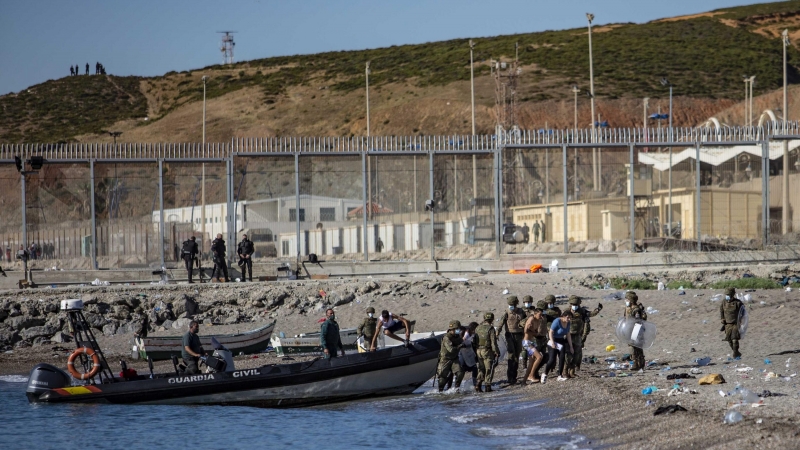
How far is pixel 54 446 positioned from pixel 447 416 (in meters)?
5.67

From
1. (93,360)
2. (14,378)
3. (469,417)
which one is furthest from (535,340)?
(14,378)

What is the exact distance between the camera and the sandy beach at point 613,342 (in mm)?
11508

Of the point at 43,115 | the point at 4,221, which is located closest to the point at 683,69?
the point at 43,115

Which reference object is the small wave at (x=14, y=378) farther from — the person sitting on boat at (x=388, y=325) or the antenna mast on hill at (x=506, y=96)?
the antenna mast on hill at (x=506, y=96)

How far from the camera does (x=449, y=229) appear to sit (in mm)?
28000

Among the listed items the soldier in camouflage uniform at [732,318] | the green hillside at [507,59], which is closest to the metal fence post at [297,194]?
the soldier in camouflage uniform at [732,318]

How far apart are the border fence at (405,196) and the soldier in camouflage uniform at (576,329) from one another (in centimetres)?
1188

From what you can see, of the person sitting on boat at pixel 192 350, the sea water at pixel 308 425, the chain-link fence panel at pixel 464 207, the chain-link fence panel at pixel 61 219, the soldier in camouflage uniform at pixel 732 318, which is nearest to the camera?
the sea water at pixel 308 425

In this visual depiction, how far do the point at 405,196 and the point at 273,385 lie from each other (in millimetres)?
12076

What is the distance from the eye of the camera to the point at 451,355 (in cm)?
1625

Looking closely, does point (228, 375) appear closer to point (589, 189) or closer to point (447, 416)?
point (447, 416)

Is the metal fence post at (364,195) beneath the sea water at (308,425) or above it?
above

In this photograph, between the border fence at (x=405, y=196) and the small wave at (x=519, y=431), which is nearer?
A: the small wave at (x=519, y=431)

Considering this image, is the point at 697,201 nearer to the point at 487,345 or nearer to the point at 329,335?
the point at 487,345
